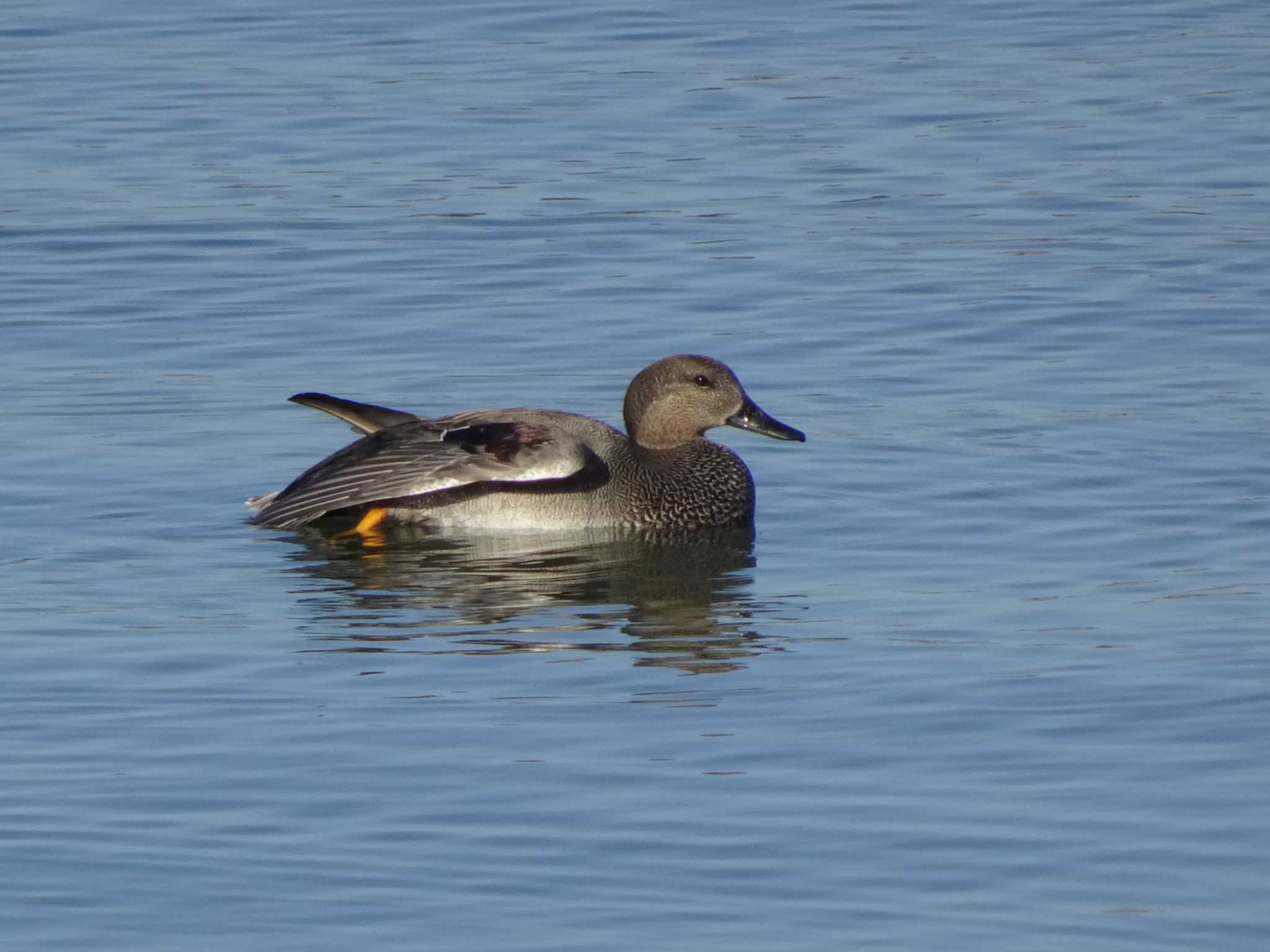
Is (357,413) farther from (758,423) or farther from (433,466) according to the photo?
(758,423)

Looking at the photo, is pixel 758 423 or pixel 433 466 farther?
pixel 758 423

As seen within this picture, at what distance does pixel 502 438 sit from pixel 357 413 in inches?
27.8

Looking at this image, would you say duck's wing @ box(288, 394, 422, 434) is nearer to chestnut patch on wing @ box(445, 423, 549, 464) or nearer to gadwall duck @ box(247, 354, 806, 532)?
gadwall duck @ box(247, 354, 806, 532)

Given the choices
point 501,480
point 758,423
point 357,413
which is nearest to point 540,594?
point 501,480

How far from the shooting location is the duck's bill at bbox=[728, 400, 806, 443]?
1169 centimetres

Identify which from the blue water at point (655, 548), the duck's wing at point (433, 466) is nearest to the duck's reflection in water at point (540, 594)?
the blue water at point (655, 548)

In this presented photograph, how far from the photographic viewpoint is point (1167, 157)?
1859cm

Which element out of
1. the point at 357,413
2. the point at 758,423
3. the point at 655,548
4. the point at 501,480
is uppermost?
the point at 357,413

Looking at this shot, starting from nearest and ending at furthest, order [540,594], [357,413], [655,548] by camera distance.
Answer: [540,594] < [655,548] < [357,413]

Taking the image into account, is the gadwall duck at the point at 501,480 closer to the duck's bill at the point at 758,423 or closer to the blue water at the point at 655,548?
the duck's bill at the point at 758,423

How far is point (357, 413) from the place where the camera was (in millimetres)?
11453

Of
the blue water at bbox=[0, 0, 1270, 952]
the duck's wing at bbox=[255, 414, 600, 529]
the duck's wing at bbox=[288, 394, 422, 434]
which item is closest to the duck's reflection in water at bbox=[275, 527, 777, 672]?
the blue water at bbox=[0, 0, 1270, 952]

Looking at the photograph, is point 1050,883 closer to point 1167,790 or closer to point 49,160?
point 1167,790

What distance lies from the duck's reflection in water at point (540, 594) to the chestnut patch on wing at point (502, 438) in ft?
1.25
